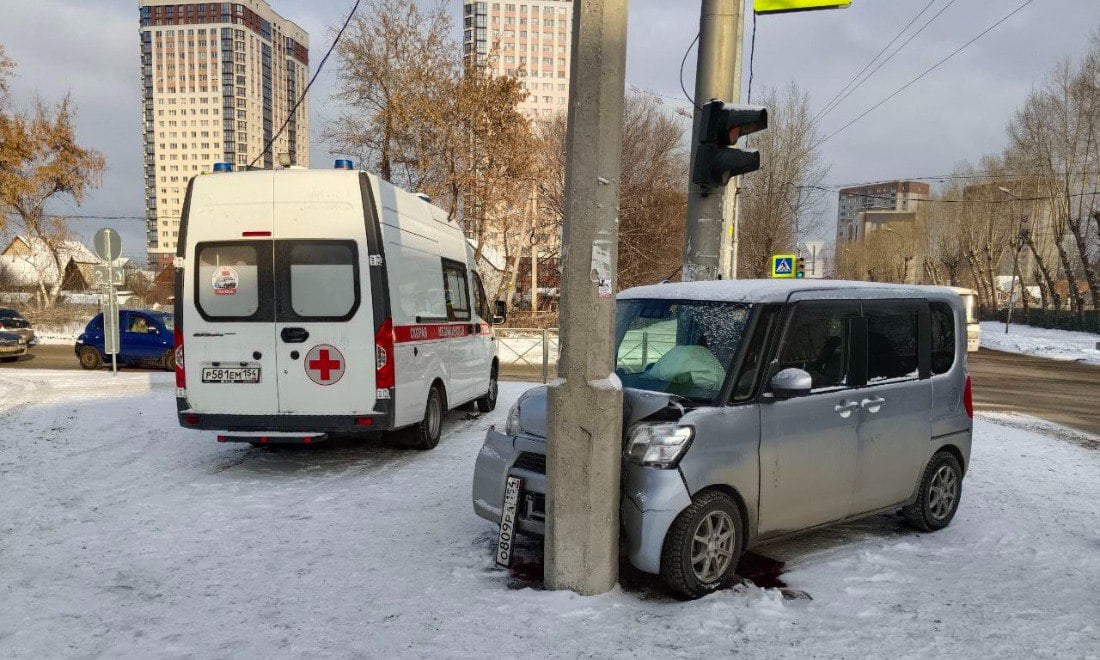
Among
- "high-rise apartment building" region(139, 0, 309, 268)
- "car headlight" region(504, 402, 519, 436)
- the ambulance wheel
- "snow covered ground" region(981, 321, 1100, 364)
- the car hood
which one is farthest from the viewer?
"high-rise apartment building" region(139, 0, 309, 268)

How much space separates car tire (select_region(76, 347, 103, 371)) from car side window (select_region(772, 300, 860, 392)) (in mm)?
18074

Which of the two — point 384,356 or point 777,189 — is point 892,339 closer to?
point 384,356

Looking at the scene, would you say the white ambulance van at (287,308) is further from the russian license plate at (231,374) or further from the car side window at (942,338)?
the car side window at (942,338)

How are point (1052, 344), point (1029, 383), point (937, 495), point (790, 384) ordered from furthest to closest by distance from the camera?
point (1052, 344) → point (1029, 383) → point (937, 495) → point (790, 384)

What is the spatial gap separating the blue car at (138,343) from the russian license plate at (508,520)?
15.4 metres

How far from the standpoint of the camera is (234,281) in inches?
276

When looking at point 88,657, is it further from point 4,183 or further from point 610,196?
point 4,183

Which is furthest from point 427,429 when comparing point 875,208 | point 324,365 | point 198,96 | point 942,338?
point 875,208

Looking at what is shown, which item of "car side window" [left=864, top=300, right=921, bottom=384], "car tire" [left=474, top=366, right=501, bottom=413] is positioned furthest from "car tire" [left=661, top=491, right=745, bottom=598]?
Result: "car tire" [left=474, top=366, right=501, bottom=413]

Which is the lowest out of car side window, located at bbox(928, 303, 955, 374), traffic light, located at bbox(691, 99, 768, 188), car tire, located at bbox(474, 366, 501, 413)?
car tire, located at bbox(474, 366, 501, 413)

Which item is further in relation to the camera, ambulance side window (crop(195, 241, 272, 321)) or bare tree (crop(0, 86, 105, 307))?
bare tree (crop(0, 86, 105, 307))

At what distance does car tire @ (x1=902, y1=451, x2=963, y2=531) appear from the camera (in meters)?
5.32

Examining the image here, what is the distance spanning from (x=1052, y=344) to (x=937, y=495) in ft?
114

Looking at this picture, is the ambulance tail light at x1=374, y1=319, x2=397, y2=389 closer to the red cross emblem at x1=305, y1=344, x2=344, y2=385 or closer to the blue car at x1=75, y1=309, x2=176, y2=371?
the red cross emblem at x1=305, y1=344, x2=344, y2=385
